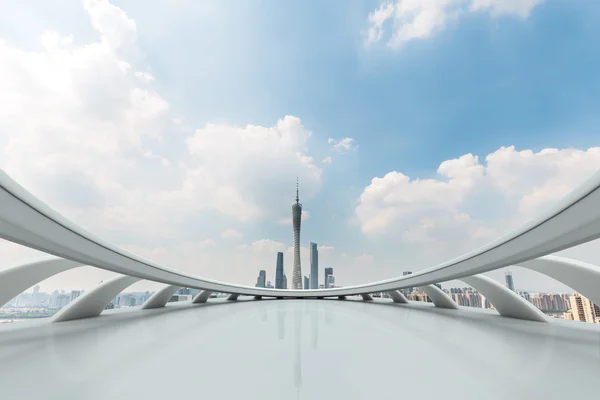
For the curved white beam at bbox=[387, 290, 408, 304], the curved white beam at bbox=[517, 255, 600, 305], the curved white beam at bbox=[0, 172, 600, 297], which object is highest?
the curved white beam at bbox=[0, 172, 600, 297]

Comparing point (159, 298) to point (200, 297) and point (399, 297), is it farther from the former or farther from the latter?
point (399, 297)

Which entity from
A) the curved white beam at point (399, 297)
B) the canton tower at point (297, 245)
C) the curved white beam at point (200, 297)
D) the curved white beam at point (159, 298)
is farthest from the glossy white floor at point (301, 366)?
the canton tower at point (297, 245)

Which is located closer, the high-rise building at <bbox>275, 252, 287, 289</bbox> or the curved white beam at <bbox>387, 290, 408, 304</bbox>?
the curved white beam at <bbox>387, 290, 408, 304</bbox>

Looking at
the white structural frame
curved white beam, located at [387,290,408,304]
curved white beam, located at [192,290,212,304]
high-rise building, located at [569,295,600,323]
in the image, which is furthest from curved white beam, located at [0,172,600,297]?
curved white beam, located at [192,290,212,304]

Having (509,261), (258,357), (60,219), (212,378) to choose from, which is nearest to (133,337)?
(60,219)

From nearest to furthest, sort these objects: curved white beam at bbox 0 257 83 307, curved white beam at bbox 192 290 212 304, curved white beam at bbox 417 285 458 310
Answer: curved white beam at bbox 0 257 83 307, curved white beam at bbox 417 285 458 310, curved white beam at bbox 192 290 212 304

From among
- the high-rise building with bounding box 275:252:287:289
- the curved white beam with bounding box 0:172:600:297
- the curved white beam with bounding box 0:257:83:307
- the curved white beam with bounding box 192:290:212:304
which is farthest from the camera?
the high-rise building with bounding box 275:252:287:289

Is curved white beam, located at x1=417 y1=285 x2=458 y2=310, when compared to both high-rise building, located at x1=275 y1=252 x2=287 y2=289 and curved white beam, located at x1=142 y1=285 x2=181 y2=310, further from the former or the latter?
high-rise building, located at x1=275 y1=252 x2=287 y2=289

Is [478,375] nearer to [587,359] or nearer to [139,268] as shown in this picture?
[587,359]
